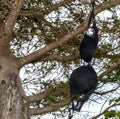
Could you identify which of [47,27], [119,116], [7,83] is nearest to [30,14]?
[47,27]

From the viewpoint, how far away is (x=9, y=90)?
2.72 metres

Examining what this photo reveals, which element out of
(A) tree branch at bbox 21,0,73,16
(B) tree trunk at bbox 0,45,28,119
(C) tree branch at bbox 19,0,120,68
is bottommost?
(B) tree trunk at bbox 0,45,28,119

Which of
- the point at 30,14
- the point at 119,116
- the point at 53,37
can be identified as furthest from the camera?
the point at 53,37

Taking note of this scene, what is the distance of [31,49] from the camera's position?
11.4 ft

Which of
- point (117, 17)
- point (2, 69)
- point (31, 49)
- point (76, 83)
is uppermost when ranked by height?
point (117, 17)

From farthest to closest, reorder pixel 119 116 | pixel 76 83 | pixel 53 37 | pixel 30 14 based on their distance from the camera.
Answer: pixel 53 37 < pixel 30 14 < pixel 119 116 < pixel 76 83

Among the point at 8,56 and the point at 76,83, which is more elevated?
the point at 8,56

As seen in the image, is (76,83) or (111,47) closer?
(76,83)

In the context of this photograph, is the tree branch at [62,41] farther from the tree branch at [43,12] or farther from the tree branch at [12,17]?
the tree branch at [43,12]

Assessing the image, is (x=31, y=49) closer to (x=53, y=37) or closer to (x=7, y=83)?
(x=53, y=37)

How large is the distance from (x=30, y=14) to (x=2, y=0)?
0.30 metres

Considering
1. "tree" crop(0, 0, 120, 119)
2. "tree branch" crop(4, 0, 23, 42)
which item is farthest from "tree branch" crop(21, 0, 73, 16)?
"tree branch" crop(4, 0, 23, 42)

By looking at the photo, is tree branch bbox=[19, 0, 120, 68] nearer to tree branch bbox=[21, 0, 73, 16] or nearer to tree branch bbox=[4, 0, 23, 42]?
tree branch bbox=[4, 0, 23, 42]

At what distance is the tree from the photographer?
2680 mm
